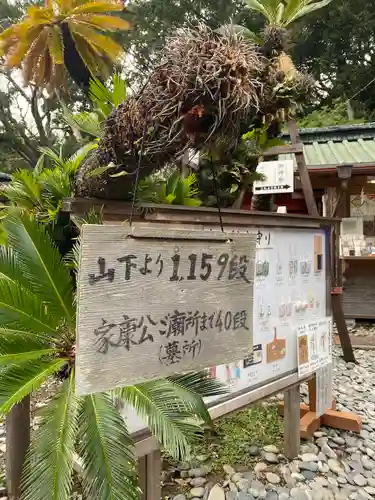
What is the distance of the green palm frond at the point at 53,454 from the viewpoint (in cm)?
155

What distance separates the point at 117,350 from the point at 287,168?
3.19 meters

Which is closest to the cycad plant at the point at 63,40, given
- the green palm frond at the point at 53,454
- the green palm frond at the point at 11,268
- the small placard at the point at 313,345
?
the green palm frond at the point at 11,268

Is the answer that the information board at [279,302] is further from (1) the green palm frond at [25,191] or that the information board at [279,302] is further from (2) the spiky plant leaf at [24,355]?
(1) the green palm frond at [25,191]

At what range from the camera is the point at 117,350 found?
4.47 feet

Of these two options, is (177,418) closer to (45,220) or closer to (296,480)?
(45,220)

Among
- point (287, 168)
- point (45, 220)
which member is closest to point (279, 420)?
point (287, 168)

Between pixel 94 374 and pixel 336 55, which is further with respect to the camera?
pixel 336 55

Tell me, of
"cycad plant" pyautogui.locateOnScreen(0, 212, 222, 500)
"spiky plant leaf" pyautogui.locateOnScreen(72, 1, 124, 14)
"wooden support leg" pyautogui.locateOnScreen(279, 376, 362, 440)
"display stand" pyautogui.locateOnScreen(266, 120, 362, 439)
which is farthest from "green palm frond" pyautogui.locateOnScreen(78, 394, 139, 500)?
"spiky plant leaf" pyautogui.locateOnScreen(72, 1, 124, 14)

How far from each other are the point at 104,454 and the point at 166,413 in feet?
1.04

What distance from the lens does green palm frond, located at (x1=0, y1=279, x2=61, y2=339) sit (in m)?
1.86

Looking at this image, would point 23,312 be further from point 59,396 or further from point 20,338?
point 59,396

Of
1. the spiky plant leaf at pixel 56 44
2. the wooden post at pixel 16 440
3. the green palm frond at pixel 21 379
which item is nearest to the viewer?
the green palm frond at pixel 21 379

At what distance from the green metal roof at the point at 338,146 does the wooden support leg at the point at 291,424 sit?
4.15 m

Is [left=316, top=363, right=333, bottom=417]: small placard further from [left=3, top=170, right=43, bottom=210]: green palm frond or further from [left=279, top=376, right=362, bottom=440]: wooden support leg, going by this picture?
[left=3, top=170, right=43, bottom=210]: green palm frond
